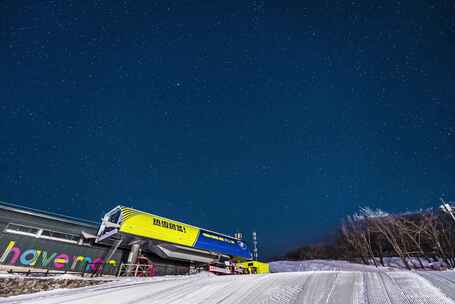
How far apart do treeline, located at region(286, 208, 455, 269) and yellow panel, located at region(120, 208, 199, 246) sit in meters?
19.5

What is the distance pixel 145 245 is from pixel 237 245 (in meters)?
8.70

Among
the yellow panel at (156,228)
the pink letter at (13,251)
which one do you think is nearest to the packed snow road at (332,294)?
the yellow panel at (156,228)

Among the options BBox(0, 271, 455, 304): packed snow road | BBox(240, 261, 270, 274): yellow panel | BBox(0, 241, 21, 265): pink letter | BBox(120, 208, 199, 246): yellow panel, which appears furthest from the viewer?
BBox(240, 261, 270, 274): yellow panel

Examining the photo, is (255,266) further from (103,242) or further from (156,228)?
(103,242)

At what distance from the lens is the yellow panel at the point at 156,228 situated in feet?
47.0

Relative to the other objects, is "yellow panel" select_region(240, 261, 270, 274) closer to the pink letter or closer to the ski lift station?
the ski lift station

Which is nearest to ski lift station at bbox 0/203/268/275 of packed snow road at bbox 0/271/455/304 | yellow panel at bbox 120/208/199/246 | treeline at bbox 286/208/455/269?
yellow panel at bbox 120/208/199/246

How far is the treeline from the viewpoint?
22391mm

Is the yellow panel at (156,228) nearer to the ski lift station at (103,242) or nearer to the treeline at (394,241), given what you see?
the ski lift station at (103,242)

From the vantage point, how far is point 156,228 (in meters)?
15.6

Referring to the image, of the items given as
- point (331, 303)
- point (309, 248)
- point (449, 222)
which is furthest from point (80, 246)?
point (309, 248)

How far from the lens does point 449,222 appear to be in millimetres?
26594

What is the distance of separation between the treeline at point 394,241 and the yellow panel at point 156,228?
19494 mm

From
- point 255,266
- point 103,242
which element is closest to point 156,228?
point 103,242
